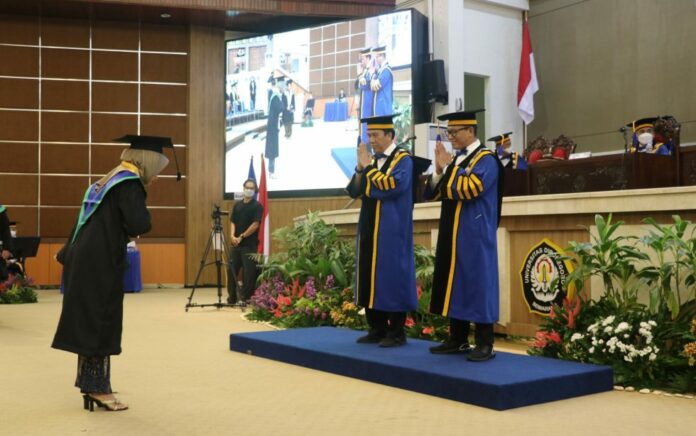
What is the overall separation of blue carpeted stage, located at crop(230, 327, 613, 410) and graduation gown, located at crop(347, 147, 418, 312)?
1.12 feet

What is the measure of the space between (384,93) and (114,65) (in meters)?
5.14

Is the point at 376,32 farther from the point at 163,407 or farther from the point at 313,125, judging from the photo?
the point at 163,407

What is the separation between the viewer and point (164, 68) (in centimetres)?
1424

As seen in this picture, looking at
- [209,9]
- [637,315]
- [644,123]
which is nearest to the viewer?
[637,315]

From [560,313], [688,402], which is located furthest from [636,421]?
[560,313]

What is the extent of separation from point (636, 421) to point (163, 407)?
7.42ft

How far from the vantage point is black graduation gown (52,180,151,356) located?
3.89 metres

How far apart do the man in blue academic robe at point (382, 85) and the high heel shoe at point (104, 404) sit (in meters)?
7.93

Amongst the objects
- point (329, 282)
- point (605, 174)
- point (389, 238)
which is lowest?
point (329, 282)

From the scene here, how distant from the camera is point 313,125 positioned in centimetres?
1269

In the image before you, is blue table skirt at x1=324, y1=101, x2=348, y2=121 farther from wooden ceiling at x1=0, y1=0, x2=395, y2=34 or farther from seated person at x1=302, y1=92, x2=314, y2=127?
wooden ceiling at x1=0, y1=0, x2=395, y2=34

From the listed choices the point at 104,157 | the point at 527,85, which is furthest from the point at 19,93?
the point at 527,85

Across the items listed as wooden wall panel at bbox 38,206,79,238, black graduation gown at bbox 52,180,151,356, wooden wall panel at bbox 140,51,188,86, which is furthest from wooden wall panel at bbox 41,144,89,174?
black graduation gown at bbox 52,180,151,356

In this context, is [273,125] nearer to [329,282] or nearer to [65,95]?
[65,95]
